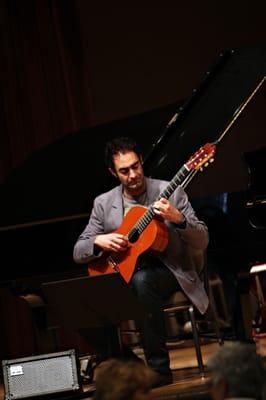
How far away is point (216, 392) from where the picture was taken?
1.89 meters

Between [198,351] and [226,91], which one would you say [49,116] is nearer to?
[226,91]

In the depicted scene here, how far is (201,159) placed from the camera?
409 cm

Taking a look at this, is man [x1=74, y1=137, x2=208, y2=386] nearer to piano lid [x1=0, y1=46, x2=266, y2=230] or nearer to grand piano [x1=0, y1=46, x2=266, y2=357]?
grand piano [x1=0, y1=46, x2=266, y2=357]

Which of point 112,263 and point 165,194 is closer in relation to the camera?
point 165,194

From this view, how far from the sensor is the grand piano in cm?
453

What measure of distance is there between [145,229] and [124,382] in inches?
86.1

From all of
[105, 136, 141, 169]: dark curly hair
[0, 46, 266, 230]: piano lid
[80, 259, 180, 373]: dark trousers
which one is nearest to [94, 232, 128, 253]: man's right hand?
[80, 259, 180, 373]: dark trousers

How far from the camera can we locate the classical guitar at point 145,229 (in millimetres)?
4059

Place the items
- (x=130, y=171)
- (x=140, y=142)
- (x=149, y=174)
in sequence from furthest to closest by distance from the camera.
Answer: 1. (x=140, y=142)
2. (x=149, y=174)
3. (x=130, y=171)

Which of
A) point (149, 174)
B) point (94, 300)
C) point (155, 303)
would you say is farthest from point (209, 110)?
point (94, 300)

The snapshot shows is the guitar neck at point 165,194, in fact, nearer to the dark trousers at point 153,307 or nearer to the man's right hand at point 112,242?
the man's right hand at point 112,242

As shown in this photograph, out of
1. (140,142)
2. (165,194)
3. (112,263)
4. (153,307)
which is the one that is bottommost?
(153,307)

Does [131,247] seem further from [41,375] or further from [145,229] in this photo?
[41,375]

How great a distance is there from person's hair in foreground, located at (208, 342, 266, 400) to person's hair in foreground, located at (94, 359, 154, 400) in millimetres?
162
